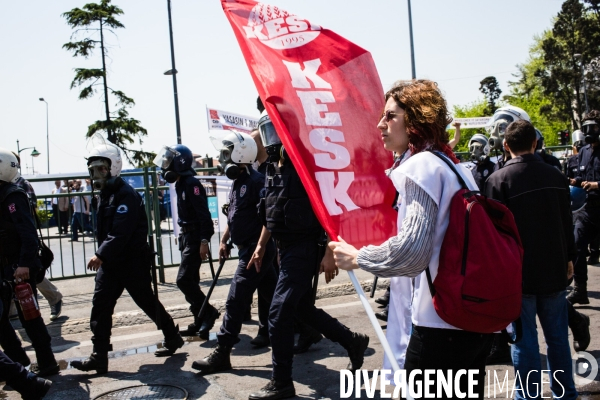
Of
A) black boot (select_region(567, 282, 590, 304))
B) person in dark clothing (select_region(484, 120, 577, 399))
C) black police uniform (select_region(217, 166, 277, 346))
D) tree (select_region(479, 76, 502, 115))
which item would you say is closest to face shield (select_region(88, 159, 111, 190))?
black police uniform (select_region(217, 166, 277, 346))

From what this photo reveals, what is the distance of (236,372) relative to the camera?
4.96 m

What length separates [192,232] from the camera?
6391mm

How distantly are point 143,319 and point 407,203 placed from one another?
5.26 metres

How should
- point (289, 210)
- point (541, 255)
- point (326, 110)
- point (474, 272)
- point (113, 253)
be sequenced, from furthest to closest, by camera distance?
point (113, 253), point (289, 210), point (541, 255), point (326, 110), point (474, 272)

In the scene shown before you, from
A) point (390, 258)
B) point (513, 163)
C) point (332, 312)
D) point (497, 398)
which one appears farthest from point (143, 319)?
point (390, 258)

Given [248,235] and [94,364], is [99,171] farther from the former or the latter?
[94,364]

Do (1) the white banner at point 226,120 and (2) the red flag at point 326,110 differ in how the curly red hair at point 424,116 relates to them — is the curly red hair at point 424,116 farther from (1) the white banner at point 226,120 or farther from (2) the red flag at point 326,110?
(1) the white banner at point 226,120

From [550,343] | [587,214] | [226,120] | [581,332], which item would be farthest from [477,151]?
[226,120]

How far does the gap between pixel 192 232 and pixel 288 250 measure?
7.21ft

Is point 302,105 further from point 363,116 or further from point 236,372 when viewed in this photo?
point 236,372

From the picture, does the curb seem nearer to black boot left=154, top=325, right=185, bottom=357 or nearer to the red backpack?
black boot left=154, top=325, right=185, bottom=357

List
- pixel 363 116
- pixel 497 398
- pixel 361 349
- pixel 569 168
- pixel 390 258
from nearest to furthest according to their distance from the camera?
pixel 390 258 < pixel 363 116 < pixel 497 398 < pixel 361 349 < pixel 569 168

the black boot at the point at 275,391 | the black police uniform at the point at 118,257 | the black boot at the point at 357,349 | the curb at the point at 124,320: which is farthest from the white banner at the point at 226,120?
the black boot at the point at 275,391

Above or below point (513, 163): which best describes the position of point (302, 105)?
above
